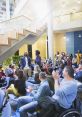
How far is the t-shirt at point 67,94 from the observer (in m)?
4.31

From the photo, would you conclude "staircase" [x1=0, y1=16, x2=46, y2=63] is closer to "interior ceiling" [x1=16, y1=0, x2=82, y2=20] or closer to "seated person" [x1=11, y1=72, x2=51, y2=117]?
"seated person" [x1=11, y1=72, x2=51, y2=117]

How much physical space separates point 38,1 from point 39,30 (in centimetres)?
344

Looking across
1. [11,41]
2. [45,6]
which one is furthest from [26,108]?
[45,6]

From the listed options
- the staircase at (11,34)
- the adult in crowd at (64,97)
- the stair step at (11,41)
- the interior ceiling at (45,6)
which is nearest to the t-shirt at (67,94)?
the adult in crowd at (64,97)

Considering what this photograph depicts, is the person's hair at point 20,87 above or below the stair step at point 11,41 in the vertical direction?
below

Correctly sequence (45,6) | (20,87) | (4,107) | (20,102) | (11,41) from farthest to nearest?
(45,6), (11,41), (20,87), (20,102), (4,107)

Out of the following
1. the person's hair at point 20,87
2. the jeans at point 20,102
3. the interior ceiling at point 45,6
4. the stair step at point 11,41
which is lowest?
the jeans at point 20,102

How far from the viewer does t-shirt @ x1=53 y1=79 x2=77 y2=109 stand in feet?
14.1

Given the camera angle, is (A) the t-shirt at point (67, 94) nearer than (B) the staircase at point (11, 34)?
Yes

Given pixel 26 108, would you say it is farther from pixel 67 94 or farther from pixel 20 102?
pixel 67 94

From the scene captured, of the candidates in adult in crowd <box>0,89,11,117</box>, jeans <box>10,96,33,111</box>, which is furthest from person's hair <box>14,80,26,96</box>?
adult in crowd <box>0,89,11,117</box>

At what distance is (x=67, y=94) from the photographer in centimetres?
432

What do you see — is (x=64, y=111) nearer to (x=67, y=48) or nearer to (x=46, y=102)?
(x=46, y=102)

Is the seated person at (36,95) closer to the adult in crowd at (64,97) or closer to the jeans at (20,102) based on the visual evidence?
the jeans at (20,102)
